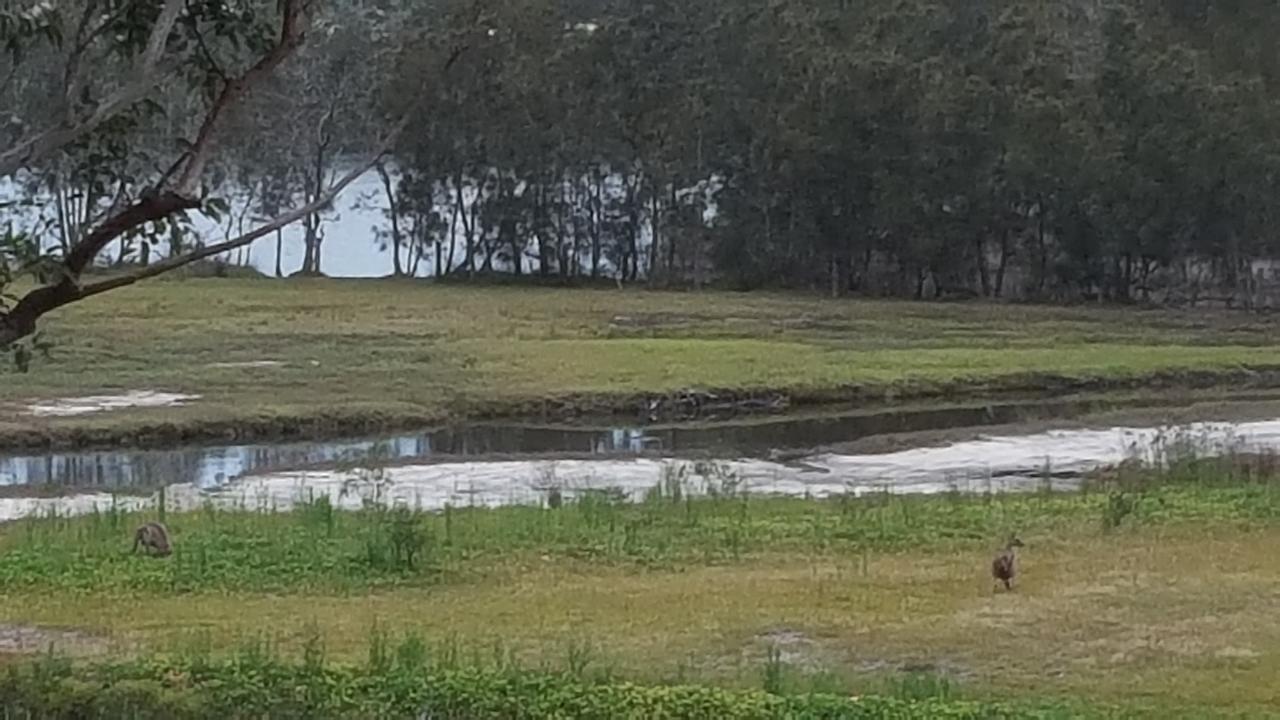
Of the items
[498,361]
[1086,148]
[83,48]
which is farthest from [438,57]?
[83,48]

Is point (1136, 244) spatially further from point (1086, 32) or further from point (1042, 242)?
point (1086, 32)

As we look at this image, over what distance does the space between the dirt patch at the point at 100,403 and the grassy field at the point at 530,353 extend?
0.43m

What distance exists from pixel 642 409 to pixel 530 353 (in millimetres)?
8053

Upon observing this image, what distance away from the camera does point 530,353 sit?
50.2 metres

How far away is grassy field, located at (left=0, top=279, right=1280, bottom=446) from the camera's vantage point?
40.8 metres

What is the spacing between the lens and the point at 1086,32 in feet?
257

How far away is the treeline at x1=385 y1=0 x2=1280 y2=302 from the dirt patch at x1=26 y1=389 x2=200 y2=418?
24077 mm

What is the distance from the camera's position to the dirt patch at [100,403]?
38.4m

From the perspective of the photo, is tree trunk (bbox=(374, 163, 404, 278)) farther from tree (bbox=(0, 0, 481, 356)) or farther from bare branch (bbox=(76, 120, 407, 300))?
bare branch (bbox=(76, 120, 407, 300))

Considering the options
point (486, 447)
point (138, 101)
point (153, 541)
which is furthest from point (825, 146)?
point (138, 101)

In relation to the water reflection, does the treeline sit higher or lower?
higher

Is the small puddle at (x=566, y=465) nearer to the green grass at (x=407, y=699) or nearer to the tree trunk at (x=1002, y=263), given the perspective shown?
the green grass at (x=407, y=699)

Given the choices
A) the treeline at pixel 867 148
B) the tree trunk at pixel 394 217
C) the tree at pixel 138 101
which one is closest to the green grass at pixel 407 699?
the tree at pixel 138 101

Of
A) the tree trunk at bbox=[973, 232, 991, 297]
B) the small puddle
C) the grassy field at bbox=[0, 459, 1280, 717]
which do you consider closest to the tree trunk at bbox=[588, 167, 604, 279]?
the tree trunk at bbox=[973, 232, 991, 297]
